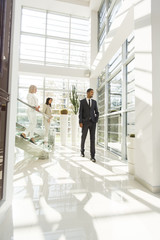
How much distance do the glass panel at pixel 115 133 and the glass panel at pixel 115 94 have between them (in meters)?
0.28

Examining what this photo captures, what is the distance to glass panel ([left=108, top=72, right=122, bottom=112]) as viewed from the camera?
3.66m

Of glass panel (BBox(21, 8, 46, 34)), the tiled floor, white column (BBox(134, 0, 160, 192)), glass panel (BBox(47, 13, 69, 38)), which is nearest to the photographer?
the tiled floor

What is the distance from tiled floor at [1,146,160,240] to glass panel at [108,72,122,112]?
2.17m

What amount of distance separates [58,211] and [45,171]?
3.83ft

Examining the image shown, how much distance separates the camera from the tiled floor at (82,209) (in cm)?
97

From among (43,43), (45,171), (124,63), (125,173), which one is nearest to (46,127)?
(45,171)

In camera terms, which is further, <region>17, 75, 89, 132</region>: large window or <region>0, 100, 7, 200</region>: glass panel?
<region>17, 75, 89, 132</region>: large window

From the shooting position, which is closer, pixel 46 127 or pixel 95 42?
pixel 46 127

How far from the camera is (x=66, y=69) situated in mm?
5801

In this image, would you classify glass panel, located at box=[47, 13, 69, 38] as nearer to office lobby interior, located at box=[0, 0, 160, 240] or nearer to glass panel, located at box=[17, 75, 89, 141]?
glass panel, located at box=[17, 75, 89, 141]

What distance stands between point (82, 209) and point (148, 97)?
57.9 inches

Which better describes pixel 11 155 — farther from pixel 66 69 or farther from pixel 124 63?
pixel 66 69

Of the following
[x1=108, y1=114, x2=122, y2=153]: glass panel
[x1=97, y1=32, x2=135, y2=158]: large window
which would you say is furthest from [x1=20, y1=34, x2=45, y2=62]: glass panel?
[x1=108, y1=114, x2=122, y2=153]: glass panel

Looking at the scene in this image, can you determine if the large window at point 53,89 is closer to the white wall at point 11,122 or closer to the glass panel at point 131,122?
the glass panel at point 131,122
